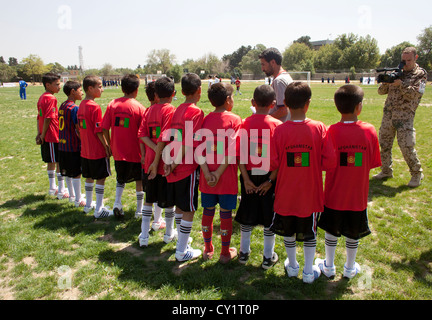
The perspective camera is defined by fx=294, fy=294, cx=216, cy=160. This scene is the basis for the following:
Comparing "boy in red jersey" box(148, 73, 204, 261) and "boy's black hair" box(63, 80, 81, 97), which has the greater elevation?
"boy's black hair" box(63, 80, 81, 97)

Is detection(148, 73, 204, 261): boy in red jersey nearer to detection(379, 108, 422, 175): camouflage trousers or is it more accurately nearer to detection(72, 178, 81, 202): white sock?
detection(72, 178, 81, 202): white sock

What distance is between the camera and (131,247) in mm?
4004

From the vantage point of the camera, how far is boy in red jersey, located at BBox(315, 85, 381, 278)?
9.77 ft

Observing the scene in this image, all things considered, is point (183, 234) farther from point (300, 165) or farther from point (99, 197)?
point (99, 197)

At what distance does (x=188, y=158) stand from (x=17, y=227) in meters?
3.12

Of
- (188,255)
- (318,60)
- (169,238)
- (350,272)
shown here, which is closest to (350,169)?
(350,272)

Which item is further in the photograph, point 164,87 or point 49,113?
point 49,113

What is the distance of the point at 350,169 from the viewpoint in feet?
9.87

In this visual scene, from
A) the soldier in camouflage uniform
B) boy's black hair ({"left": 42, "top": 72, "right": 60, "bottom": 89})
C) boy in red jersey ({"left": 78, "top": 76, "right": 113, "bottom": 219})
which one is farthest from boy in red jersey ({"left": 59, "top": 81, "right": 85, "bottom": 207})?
the soldier in camouflage uniform

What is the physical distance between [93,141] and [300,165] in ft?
10.9

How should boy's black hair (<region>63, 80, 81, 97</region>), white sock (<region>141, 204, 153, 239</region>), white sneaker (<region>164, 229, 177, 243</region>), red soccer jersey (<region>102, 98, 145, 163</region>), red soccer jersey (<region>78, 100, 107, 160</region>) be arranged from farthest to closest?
1. boy's black hair (<region>63, 80, 81, 97</region>)
2. red soccer jersey (<region>78, 100, 107, 160</region>)
3. red soccer jersey (<region>102, 98, 145, 163</region>)
4. white sneaker (<region>164, 229, 177, 243</region>)
5. white sock (<region>141, 204, 153, 239</region>)

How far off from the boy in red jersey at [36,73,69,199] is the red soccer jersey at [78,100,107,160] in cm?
105

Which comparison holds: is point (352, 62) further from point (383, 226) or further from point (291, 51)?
point (383, 226)
